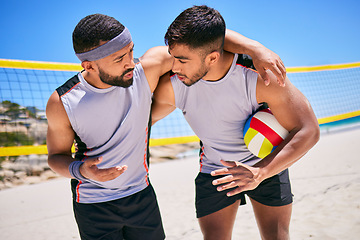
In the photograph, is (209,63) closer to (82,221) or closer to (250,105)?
(250,105)

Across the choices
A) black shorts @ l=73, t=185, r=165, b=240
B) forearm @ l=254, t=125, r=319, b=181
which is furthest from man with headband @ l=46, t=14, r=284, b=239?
forearm @ l=254, t=125, r=319, b=181

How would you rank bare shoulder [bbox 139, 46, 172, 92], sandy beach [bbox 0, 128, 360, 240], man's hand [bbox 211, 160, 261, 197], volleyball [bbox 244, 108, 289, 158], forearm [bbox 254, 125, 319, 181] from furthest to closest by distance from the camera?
sandy beach [bbox 0, 128, 360, 240]
bare shoulder [bbox 139, 46, 172, 92]
volleyball [bbox 244, 108, 289, 158]
forearm [bbox 254, 125, 319, 181]
man's hand [bbox 211, 160, 261, 197]

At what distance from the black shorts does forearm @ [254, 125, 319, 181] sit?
0.80 meters

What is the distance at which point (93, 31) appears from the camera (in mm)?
1972

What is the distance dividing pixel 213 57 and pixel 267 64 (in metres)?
0.36

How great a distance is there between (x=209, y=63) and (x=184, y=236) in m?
2.59

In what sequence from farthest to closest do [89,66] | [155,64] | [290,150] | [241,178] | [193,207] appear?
[193,207], [155,64], [89,66], [290,150], [241,178]

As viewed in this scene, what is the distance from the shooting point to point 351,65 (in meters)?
10.6

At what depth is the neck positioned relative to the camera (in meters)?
→ 2.11

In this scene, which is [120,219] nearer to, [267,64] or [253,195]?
[253,195]

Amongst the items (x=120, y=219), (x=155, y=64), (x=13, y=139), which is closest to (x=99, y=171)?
(x=120, y=219)

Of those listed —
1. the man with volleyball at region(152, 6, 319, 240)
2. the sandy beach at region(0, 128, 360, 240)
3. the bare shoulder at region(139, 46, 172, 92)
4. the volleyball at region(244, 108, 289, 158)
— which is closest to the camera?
the man with volleyball at region(152, 6, 319, 240)

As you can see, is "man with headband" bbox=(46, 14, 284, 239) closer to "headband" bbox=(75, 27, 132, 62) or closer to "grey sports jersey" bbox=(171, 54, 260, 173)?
"headband" bbox=(75, 27, 132, 62)

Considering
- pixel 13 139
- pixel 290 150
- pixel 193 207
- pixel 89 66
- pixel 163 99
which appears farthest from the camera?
pixel 13 139
